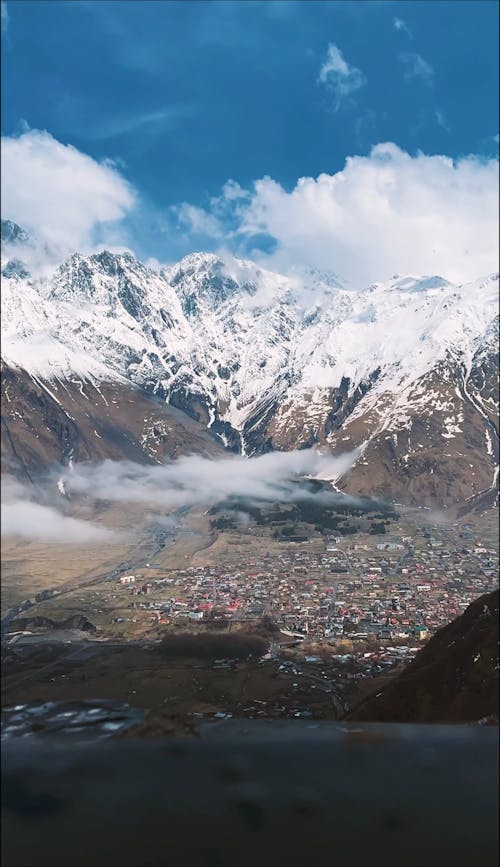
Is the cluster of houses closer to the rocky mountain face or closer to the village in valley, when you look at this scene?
the village in valley

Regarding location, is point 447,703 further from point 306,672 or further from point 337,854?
point 306,672

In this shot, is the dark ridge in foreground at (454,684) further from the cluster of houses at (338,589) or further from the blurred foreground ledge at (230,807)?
the cluster of houses at (338,589)

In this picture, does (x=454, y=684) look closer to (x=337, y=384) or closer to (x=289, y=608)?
(x=289, y=608)

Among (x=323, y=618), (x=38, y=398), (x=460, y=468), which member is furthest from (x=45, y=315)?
(x=323, y=618)

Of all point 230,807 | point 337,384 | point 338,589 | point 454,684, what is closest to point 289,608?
point 338,589

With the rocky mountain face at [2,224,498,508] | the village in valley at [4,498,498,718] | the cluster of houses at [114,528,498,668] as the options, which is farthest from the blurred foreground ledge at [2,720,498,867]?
the rocky mountain face at [2,224,498,508]

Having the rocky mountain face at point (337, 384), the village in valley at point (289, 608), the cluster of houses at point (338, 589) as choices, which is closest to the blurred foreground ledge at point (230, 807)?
the village in valley at point (289, 608)
